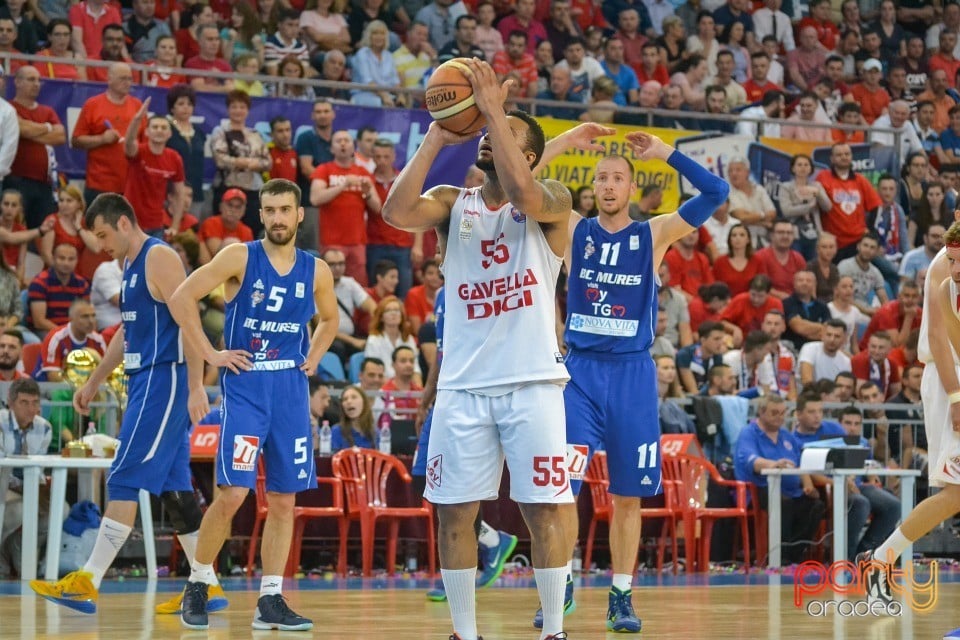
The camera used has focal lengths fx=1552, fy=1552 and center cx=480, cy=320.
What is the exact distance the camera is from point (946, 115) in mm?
22562

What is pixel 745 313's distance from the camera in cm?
1734

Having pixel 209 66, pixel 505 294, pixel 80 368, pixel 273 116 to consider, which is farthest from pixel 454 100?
pixel 209 66

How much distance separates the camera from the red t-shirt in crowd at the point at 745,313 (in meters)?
17.3

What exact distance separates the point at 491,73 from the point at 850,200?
14546 mm

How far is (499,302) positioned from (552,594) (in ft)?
3.95

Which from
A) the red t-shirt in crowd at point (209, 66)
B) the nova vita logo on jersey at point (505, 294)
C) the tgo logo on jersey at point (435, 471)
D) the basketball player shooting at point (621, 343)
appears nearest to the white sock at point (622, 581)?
the basketball player shooting at point (621, 343)

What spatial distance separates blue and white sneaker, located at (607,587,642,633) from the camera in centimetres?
792

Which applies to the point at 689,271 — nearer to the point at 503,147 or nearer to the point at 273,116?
the point at 273,116

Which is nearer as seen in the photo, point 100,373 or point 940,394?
point 940,394

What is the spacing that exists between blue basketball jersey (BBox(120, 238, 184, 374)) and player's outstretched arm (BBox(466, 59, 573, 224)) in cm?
335

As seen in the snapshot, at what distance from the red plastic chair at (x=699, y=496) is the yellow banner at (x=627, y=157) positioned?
4436 millimetres

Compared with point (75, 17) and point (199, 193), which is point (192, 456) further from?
point (75, 17)

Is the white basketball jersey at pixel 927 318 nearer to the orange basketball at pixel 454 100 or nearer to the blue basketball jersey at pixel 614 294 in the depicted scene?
the blue basketball jersey at pixel 614 294

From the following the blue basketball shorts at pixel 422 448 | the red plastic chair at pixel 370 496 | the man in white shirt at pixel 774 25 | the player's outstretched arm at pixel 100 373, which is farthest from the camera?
the man in white shirt at pixel 774 25
